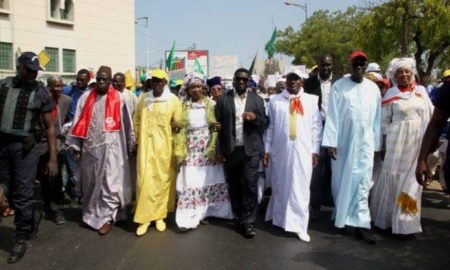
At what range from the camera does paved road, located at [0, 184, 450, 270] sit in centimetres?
447

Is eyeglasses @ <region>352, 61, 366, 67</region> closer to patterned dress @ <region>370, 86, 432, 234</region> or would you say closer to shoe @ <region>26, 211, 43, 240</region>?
patterned dress @ <region>370, 86, 432, 234</region>

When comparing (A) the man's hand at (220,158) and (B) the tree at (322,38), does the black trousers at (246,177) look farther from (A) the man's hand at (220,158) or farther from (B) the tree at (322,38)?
(B) the tree at (322,38)

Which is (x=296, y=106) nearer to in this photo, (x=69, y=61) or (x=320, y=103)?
(x=320, y=103)

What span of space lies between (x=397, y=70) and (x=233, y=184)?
2342mm

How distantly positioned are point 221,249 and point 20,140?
234 centimetres

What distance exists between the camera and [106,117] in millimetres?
5559

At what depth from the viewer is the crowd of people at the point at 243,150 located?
5.23m

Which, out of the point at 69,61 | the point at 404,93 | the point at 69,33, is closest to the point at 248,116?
the point at 404,93

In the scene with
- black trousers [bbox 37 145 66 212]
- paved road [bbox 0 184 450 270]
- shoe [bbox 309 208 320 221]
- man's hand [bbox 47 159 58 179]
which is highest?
man's hand [bbox 47 159 58 179]

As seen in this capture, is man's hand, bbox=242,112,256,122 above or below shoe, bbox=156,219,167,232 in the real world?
above

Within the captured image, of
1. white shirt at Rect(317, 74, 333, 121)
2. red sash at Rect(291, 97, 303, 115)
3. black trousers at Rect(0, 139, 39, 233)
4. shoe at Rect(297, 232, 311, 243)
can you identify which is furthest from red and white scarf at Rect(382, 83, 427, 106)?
black trousers at Rect(0, 139, 39, 233)

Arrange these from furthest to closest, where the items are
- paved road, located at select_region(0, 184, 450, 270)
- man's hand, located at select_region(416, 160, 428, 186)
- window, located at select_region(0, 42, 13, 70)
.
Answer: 1. window, located at select_region(0, 42, 13, 70)
2. paved road, located at select_region(0, 184, 450, 270)
3. man's hand, located at select_region(416, 160, 428, 186)

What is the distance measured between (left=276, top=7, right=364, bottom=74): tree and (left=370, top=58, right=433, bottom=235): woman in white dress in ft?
90.4

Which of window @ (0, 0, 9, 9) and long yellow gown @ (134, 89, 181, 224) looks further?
window @ (0, 0, 9, 9)
